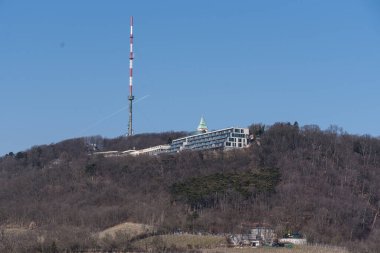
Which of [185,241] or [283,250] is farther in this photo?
[185,241]

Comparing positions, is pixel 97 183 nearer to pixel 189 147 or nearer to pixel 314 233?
pixel 189 147

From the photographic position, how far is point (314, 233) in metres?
79.6

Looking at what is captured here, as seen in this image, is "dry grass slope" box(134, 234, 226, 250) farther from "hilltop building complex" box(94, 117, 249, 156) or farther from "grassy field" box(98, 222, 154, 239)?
"hilltop building complex" box(94, 117, 249, 156)

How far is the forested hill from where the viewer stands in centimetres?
8381

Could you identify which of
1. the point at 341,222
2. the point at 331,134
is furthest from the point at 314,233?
the point at 331,134

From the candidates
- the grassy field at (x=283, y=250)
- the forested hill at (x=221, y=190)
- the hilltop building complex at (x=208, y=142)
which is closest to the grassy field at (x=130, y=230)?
the forested hill at (x=221, y=190)

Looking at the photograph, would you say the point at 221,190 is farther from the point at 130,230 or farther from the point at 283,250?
the point at 283,250

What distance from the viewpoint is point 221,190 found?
9450 cm

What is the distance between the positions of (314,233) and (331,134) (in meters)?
36.2

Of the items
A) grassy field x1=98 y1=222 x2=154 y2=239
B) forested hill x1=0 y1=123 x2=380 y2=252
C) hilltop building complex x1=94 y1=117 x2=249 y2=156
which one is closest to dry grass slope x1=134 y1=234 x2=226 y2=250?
grassy field x1=98 y1=222 x2=154 y2=239

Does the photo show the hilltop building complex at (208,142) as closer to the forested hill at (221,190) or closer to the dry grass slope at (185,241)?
the forested hill at (221,190)

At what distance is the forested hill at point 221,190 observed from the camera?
83.8 m

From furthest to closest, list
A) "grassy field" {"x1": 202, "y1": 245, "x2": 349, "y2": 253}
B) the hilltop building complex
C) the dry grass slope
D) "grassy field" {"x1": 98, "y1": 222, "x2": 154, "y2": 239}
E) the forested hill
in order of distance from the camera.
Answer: the hilltop building complex < the forested hill < "grassy field" {"x1": 98, "y1": 222, "x2": 154, "y2": 239} < the dry grass slope < "grassy field" {"x1": 202, "y1": 245, "x2": 349, "y2": 253}

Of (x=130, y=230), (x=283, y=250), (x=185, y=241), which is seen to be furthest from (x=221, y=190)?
(x=283, y=250)
